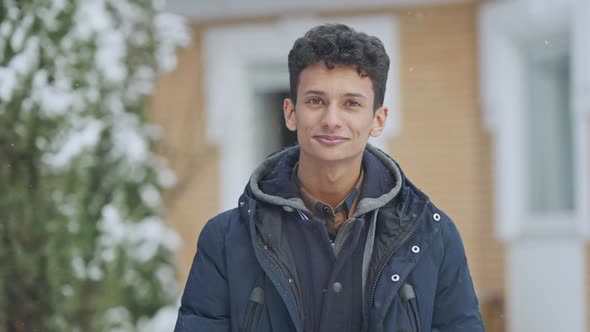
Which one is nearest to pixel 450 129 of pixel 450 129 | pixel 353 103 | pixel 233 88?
pixel 450 129

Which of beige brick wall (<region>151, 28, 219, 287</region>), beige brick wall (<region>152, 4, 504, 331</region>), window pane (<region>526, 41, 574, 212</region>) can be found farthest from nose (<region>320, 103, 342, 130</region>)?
beige brick wall (<region>151, 28, 219, 287</region>)

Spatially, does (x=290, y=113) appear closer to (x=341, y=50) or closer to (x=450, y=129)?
(x=341, y=50)

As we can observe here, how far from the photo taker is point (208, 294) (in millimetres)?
2619

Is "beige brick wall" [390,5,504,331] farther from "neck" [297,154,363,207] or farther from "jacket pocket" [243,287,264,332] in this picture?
"jacket pocket" [243,287,264,332]

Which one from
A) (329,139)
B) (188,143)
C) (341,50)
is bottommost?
(188,143)

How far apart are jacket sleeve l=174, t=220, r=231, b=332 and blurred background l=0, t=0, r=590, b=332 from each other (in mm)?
2425

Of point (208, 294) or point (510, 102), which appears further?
point (510, 102)

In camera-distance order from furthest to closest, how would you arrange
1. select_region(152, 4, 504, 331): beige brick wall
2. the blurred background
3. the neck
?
select_region(152, 4, 504, 331): beige brick wall
the blurred background
the neck

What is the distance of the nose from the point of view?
8.32 feet

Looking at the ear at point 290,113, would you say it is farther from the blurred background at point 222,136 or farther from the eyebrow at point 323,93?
the blurred background at point 222,136

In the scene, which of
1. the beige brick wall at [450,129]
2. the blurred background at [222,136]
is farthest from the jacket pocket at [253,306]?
the beige brick wall at [450,129]

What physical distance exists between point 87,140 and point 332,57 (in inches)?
119

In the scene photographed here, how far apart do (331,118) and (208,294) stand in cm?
54

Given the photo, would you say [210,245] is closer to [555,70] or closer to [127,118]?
[127,118]
